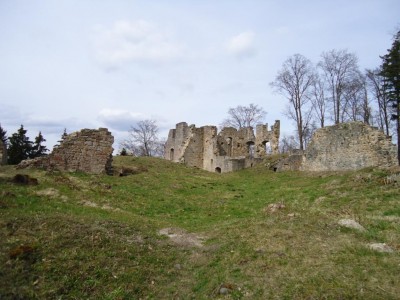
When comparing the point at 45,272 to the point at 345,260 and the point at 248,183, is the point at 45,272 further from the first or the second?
the point at 248,183

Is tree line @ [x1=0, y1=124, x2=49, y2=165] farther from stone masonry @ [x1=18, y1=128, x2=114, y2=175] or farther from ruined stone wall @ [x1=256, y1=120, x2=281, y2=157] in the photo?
ruined stone wall @ [x1=256, y1=120, x2=281, y2=157]

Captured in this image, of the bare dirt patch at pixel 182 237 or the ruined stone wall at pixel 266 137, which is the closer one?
the bare dirt patch at pixel 182 237

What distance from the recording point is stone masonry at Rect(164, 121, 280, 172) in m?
40.7

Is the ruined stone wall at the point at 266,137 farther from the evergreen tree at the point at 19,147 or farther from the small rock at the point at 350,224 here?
the small rock at the point at 350,224

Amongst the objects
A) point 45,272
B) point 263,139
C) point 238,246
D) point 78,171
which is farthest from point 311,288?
point 263,139

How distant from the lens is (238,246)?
9.35 metres

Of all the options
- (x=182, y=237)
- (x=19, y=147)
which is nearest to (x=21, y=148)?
(x=19, y=147)

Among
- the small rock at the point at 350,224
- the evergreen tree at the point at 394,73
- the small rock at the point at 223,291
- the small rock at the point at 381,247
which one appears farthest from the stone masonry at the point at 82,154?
the evergreen tree at the point at 394,73

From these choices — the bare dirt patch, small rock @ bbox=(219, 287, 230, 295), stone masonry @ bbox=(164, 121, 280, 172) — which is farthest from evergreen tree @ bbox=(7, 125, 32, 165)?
small rock @ bbox=(219, 287, 230, 295)

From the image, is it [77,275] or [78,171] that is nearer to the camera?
[77,275]

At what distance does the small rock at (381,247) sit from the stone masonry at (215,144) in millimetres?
29971

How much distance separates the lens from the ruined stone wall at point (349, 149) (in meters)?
21.8

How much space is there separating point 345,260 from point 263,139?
34.0 meters

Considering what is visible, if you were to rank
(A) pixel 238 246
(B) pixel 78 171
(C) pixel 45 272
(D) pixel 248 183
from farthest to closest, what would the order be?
(D) pixel 248 183 < (B) pixel 78 171 < (A) pixel 238 246 < (C) pixel 45 272
